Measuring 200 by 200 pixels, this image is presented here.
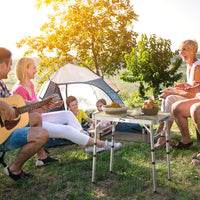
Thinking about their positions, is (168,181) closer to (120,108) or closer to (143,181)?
(143,181)

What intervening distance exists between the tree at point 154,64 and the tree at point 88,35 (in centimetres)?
169

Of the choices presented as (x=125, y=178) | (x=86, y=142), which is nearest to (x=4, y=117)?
(x=86, y=142)

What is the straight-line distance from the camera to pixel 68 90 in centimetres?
722

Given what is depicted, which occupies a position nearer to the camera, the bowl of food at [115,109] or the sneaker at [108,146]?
the bowl of food at [115,109]

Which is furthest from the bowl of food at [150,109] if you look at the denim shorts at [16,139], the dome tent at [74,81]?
the dome tent at [74,81]

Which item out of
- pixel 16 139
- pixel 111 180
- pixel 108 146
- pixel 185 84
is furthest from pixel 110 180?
pixel 185 84

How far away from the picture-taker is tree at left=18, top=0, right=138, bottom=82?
12.9 metres

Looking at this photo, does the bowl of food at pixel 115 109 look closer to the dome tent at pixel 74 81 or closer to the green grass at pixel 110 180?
the green grass at pixel 110 180

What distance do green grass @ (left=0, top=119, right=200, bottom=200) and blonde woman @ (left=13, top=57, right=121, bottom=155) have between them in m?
0.40

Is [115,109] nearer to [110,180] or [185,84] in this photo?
[110,180]

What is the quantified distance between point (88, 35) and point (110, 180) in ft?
34.5

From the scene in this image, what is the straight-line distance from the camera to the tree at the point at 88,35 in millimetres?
12852

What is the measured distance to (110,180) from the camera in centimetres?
318

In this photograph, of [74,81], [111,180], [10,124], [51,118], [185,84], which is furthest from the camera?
[74,81]
